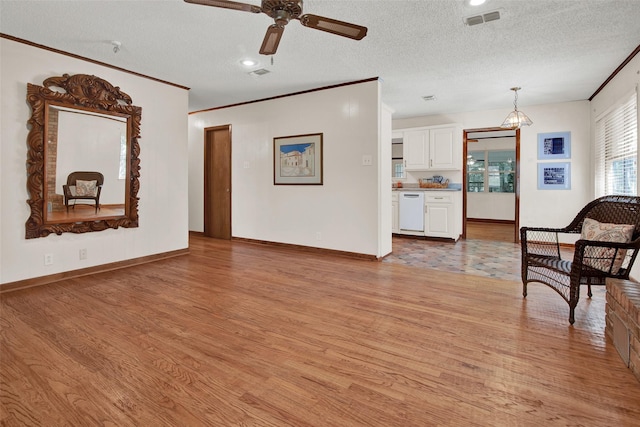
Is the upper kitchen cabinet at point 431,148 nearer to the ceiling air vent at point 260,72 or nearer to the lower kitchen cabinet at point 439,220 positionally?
the lower kitchen cabinet at point 439,220

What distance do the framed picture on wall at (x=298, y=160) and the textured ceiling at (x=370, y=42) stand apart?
0.79m

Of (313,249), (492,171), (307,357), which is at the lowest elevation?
(307,357)

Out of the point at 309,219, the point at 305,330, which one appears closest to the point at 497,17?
the point at 305,330

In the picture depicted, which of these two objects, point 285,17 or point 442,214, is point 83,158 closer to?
point 285,17

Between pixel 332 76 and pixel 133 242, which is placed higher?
pixel 332 76

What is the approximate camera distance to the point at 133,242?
4.34 meters

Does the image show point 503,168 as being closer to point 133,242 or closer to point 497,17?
point 497,17

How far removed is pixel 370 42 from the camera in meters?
3.35

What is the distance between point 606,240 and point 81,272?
517cm

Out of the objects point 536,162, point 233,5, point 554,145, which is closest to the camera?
point 233,5

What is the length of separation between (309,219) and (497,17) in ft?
11.1

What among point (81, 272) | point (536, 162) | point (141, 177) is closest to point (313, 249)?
point (141, 177)

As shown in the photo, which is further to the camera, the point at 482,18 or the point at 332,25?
the point at 482,18

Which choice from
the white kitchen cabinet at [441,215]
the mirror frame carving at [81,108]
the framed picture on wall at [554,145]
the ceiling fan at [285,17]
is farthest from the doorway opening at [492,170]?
the mirror frame carving at [81,108]
